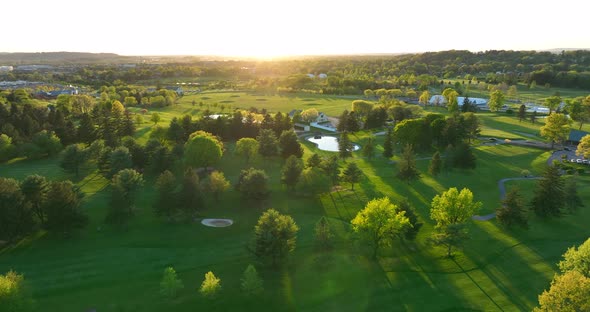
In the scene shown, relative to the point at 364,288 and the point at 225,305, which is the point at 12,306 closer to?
the point at 225,305

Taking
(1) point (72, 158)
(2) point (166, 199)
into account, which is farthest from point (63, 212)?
(1) point (72, 158)

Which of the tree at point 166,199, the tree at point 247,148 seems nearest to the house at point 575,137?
the tree at point 247,148

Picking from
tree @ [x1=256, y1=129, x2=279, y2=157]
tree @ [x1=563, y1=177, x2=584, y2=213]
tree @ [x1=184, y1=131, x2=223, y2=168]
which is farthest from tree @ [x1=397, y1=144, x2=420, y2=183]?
tree @ [x1=184, y1=131, x2=223, y2=168]

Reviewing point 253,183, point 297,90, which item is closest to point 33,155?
point 253,183

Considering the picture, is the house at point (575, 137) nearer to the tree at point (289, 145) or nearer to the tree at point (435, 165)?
the tree at point (435, 165)

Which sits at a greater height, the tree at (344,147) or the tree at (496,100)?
the tree at (496,100)

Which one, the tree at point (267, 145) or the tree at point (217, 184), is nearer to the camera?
the tree at point (217, 184)

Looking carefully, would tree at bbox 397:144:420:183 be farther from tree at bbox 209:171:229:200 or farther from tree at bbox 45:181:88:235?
tree at bbox 45:181:88:235
